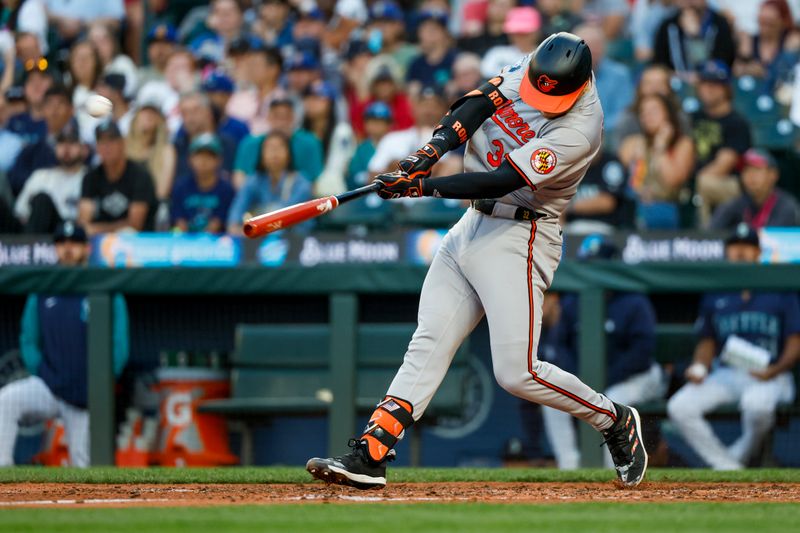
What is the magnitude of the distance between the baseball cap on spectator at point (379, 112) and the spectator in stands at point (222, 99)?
1070 millimetres

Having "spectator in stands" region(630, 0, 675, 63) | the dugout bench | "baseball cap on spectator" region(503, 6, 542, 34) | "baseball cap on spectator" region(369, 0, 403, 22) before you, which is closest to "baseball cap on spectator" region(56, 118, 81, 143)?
the dugout bench

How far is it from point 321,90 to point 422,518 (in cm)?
666

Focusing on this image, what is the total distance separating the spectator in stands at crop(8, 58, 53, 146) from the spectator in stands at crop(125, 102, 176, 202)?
2.46 feet

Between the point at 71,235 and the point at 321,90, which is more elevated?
the point at 321,90

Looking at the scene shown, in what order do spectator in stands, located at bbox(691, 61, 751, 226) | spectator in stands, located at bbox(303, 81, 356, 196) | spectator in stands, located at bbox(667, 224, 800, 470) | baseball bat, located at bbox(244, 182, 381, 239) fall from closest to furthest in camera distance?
baseball bat, located at bbox(244, 182, 381, 239) < spectator in stands, located at bbox(667, 224, 800, 470) < spectator in stands, located at bbox(691, 61, 751, 226) < spectator in stands, located at bbox(303, 81, 356, 196)

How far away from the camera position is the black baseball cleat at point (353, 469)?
496 centimetres

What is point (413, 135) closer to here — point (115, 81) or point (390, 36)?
point (390, 36)

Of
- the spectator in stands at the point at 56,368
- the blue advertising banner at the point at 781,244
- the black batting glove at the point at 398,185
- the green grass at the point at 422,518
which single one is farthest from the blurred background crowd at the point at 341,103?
the green grass at the point at 422,518

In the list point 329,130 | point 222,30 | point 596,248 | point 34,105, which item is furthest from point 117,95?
point 596,248

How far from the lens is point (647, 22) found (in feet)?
36.3

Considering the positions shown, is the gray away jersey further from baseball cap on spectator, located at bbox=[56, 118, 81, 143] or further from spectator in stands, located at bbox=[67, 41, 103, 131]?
spectator in stands, located at bbox=[67, 41, 103, 131]

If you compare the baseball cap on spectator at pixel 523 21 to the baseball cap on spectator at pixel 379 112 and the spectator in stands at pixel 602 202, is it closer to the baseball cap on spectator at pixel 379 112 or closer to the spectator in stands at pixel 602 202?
the baseball cap on spectator at pixel 379 112

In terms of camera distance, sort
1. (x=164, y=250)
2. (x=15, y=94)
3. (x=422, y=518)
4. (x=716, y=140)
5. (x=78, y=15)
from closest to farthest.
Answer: (x=422, y=518) < (x=164, y=250) < (x=716, y=140) < (x=15, y=94) < (x=78, y=15)

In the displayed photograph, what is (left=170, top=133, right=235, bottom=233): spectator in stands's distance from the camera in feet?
31.4
